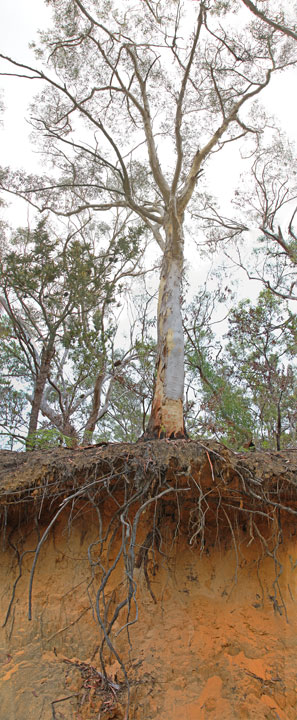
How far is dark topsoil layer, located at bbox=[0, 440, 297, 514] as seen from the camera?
14.0 feet

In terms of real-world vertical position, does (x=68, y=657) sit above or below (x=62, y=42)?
below

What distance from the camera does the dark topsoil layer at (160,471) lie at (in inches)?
167

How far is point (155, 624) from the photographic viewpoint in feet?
14.7

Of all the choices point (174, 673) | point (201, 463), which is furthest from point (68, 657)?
point (201, 463)

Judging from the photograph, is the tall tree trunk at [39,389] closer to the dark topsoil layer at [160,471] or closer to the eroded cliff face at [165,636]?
the eroded cliff face at [165,636]

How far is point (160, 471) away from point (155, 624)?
5.42ft

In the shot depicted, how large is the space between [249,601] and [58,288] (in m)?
8.84

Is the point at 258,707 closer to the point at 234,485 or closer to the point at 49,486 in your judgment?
the point at 234,485

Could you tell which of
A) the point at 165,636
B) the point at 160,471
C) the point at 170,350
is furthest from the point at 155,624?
the point at 170,350

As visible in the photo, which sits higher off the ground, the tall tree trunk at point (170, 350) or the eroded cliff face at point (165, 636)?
the tall tree trunk at point (170, 350)

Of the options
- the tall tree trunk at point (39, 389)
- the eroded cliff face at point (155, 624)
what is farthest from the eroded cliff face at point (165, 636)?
the tall tree trunk at point (39, 389)

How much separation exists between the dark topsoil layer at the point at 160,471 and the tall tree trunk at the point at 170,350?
1.63m

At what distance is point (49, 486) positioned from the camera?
4516mm

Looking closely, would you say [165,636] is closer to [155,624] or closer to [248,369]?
[155,624]
